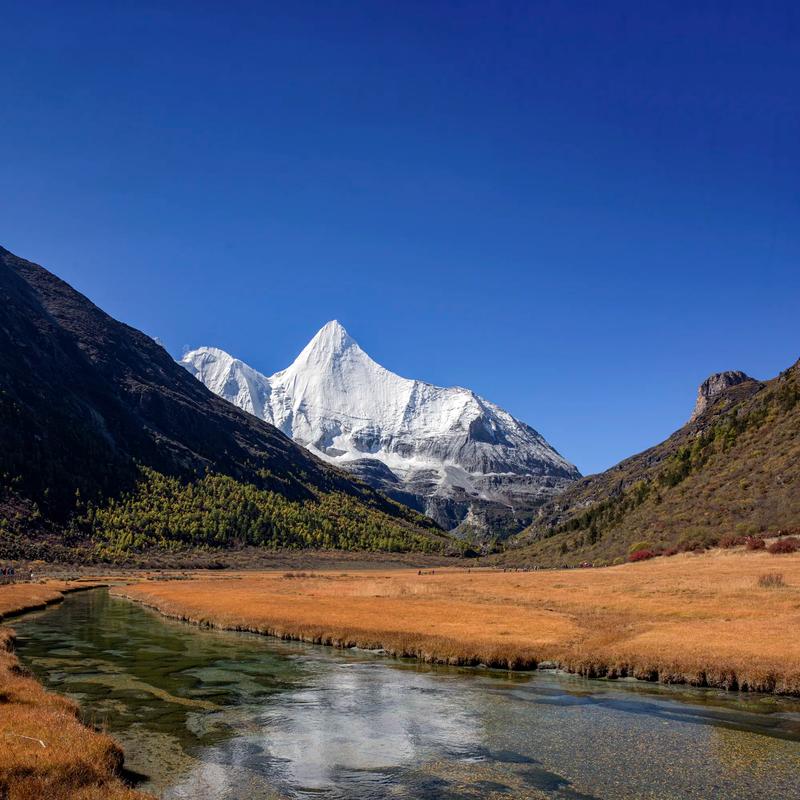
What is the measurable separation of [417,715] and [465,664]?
14556 millimetres

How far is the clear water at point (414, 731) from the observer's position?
853 inches

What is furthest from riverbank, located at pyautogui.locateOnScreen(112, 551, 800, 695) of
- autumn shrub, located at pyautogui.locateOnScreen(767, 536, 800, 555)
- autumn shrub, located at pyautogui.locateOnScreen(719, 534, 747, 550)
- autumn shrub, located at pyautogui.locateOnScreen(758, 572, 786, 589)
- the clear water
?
autumn shrub, located at pyautogui.locateOnScreen(719, 534, 747, 550)

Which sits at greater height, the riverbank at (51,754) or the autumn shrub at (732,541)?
the autumn shrub at (732,541)

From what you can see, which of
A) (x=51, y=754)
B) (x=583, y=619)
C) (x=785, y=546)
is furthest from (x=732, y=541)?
(x=51, y=754)

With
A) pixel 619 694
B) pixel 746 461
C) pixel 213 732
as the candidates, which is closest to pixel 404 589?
pixel 619 694

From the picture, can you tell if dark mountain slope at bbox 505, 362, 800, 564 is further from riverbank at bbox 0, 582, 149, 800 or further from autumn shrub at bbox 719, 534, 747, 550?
riverbank at bbox 0, 582, 149, 800

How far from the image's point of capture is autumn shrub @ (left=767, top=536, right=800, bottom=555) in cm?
8955

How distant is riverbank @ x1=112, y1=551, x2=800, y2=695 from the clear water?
1995 millimetres

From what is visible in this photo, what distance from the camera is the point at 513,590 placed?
87.0 metres

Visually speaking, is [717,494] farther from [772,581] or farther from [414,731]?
[414,731]

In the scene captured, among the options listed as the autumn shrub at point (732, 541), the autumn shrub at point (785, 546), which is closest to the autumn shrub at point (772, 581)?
the autumn shrub at point (785, 546)

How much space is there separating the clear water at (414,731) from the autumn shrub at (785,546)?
63718 mm

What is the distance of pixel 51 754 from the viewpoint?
767 inches

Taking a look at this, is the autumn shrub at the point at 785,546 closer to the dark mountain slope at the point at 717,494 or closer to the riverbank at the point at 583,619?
the riverbank at the point at 583,619
